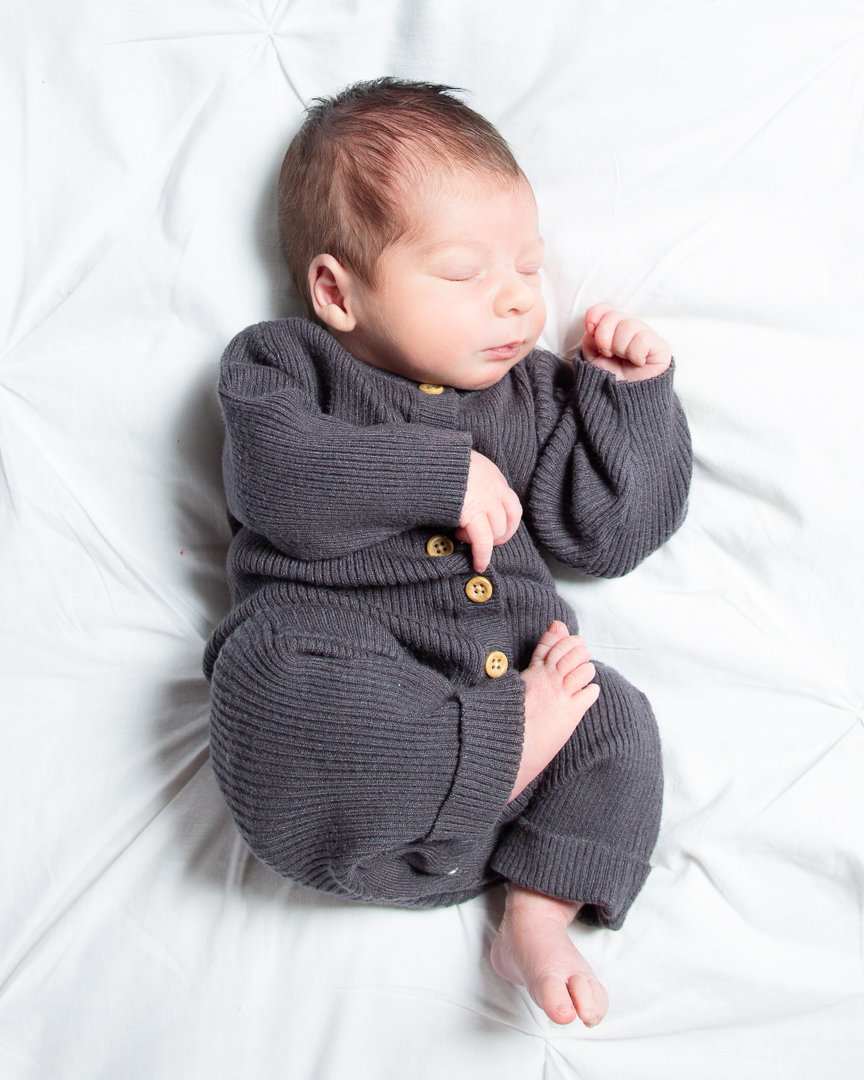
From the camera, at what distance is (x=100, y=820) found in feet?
4.16

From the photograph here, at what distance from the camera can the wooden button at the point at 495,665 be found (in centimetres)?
118

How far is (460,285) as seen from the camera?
1.18 metres

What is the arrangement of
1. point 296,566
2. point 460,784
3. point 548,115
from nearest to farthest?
point 460,784
point 296,566
point 548,115

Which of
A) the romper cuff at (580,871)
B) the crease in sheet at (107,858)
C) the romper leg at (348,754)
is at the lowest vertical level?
the crease in sheet at (107,858)

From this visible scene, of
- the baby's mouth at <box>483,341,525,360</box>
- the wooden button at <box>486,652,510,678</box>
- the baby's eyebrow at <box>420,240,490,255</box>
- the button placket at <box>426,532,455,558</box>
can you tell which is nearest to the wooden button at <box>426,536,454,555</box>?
the button placket at <box>426,532,455,558</box>

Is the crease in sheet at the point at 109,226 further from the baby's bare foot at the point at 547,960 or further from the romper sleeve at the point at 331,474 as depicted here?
the baby's bare foot at the point at 547,960

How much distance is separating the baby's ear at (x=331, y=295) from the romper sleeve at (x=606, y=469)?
0.26m

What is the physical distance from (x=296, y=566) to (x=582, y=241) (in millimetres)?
565

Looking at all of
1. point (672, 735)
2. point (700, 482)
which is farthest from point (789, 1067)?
point (700, 482)

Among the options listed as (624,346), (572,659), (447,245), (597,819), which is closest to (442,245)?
(447,245)

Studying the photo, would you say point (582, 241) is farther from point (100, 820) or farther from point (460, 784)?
point (100, 820)

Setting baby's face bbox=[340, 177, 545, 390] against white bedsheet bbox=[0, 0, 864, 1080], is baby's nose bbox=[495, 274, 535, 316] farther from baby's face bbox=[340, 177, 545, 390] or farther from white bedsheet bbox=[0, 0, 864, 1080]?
white bedsheet bbox=[0, 0, 864, 1080]

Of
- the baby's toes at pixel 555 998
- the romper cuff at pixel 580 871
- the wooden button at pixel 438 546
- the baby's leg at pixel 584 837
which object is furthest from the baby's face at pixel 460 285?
the baby's toes at pixel 555 998

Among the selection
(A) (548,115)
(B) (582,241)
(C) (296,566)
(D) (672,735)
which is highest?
(A) (548,115)
